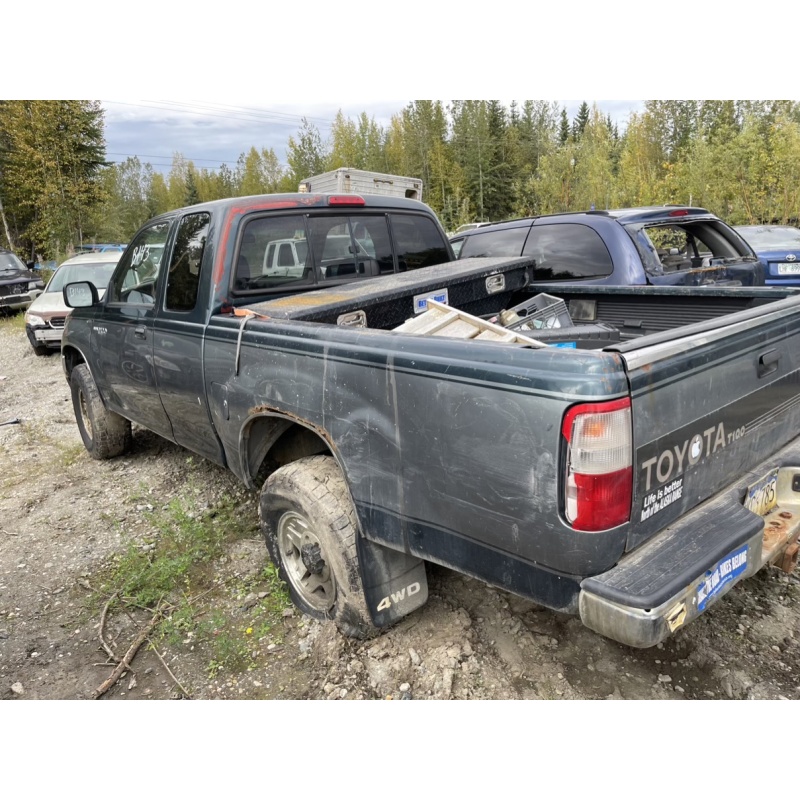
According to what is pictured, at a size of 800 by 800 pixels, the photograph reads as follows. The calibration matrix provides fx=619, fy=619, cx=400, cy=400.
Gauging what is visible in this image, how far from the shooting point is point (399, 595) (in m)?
2.70

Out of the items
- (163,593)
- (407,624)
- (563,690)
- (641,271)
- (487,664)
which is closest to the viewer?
(563,690)

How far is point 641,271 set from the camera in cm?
→ 513

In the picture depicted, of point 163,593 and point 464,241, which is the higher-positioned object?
point 464,241

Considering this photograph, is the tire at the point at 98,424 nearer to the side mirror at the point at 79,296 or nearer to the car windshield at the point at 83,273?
the side mirror at the point at 79,296

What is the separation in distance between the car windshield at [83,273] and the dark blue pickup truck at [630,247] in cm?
750

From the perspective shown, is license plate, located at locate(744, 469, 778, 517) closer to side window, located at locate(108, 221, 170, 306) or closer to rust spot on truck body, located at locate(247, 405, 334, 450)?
rust spot on truck body, located at locate(247, 405, 334, 450)

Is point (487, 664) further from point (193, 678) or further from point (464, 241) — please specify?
point (464, 241)

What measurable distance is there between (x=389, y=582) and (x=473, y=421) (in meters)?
1.05

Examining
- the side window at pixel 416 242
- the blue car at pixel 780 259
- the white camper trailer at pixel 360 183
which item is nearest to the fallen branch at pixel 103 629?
the side window at pixel 416 242

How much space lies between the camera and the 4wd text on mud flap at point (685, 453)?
191 centimetres

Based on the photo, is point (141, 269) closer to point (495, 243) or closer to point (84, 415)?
point (84, 415)

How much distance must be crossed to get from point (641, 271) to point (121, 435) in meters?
4.58

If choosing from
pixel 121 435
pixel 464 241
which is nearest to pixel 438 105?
pixel 464 241

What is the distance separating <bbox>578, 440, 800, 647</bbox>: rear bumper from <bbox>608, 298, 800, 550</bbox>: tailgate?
54 mm
